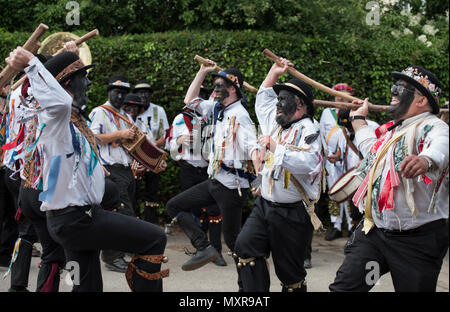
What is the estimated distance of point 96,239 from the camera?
3.96 metres

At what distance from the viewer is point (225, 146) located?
604cm

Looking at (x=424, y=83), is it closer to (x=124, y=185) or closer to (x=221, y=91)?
(x=221, y=91)

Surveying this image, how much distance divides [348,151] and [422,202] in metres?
4.13

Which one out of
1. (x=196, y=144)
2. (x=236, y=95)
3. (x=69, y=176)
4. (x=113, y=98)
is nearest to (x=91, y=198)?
(x=69, y=176)

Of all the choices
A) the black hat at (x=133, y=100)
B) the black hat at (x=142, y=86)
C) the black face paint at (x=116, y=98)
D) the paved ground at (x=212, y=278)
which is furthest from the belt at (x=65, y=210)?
the black hat at (x=142, y=86)

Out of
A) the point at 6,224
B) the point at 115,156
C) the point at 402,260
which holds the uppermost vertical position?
the point at 402,260

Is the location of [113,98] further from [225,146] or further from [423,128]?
[423,128]

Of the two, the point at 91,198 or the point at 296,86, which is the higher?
the point at 296,86

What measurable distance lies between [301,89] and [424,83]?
3.89ft

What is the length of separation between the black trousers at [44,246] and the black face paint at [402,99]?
2701 millimetres

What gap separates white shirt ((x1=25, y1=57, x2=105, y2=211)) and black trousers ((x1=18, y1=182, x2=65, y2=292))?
1.88ft

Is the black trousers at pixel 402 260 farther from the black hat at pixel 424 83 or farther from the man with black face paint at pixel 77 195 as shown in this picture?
the man with black face paint at pixel 77 195

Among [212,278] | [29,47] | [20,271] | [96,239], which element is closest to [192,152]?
[212,278]

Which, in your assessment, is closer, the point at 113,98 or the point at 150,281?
the point at 150,281
